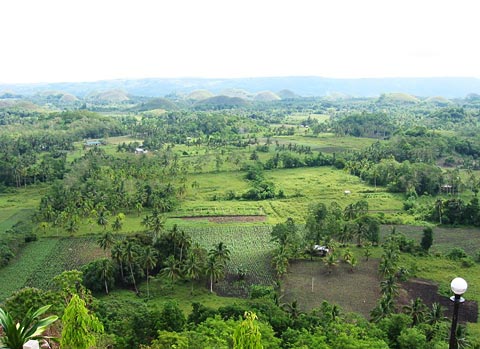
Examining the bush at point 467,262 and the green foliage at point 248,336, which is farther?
the bush at point 467,262

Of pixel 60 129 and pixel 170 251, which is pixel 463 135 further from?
pixel 60 129

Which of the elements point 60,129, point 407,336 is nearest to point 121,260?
point 407,336

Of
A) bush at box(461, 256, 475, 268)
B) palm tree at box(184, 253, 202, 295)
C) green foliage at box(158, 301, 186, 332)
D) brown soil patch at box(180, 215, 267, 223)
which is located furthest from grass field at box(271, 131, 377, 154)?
green foliage at box(158, 301, 186, 332)

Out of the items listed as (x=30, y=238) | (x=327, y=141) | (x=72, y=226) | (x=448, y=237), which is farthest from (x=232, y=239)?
(x=327, y=141)

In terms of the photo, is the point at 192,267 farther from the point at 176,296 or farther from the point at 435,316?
the point at 435,316

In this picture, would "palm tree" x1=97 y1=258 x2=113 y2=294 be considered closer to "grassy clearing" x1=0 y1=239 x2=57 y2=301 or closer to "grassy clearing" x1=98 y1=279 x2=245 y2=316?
"grassy clearing" x1=98 y1=279 x2=245 y2=316

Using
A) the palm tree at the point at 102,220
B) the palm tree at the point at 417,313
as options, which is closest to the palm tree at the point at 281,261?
the palm tree at the point at 417,313

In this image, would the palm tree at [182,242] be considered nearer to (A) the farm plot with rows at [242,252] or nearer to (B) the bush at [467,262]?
(A) the farm plot with rows at [242,252]
